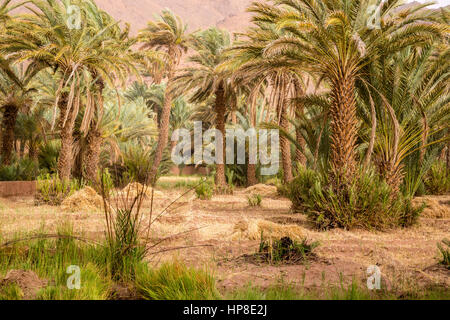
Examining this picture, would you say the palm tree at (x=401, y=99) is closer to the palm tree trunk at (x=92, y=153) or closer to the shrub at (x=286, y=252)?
the shrub at (x=286, y=252)

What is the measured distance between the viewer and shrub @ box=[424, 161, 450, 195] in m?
15.8

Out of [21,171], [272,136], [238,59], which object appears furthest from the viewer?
[272,136]

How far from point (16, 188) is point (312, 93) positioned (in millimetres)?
9406

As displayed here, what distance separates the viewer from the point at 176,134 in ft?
111

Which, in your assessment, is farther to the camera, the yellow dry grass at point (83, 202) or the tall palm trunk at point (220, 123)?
the tall palm trunk at point (220, 123)

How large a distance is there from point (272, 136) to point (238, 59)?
369 inches

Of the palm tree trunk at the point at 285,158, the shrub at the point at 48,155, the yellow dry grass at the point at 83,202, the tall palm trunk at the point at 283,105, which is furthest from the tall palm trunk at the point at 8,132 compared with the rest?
the palm tree trunk at the point at 285,158

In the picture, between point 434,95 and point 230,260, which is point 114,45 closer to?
point 434,95

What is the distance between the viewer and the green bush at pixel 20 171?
14273 mm

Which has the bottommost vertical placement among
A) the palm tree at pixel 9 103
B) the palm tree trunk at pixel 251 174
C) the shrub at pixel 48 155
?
the palm tree trunk at pixel 251 174

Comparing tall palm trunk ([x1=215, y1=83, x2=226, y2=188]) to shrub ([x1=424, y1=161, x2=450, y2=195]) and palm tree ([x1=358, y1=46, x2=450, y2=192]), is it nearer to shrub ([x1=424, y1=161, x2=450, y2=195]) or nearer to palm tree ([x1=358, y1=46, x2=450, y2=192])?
shrub ([x1=424, y1=161, x2=450, y2=195])

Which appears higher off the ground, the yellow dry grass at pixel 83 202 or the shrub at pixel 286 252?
the yellow dry grass at pixel 83 202

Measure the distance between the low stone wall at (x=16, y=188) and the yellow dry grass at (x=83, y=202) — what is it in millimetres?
3615
